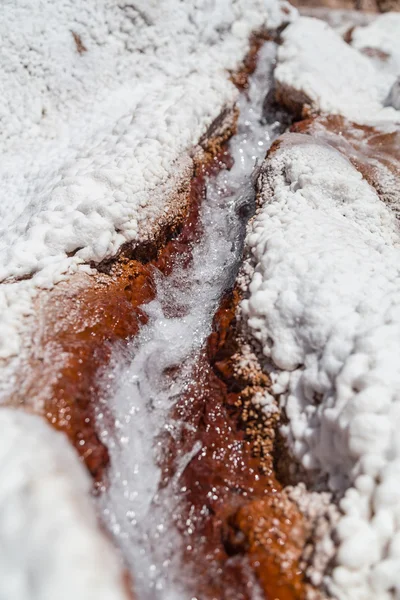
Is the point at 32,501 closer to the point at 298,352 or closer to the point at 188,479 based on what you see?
the point at 188,479

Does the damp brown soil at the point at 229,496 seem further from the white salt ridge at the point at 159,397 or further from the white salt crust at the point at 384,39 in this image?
the white salt crust at the point at 384,39

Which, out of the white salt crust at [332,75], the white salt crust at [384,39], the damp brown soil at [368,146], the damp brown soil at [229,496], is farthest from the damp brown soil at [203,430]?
the white salt crust at [384,39]

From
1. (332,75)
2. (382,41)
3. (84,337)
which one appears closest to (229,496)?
(84,337)

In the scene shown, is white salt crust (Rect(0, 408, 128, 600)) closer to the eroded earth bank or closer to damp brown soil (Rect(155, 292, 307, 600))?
the eroded earth bank

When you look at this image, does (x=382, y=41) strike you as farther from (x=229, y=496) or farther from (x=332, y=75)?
(x=229, y=496)

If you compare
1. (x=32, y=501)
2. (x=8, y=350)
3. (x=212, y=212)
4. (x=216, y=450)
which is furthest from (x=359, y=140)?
(x=32, y=501)
